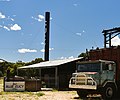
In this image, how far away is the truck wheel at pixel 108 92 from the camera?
22.1 meters

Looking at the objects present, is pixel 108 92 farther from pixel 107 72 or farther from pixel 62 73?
pixel 62 73

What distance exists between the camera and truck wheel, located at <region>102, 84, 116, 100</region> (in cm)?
2214

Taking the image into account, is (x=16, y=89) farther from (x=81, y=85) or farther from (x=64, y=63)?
(x=81, y=85)

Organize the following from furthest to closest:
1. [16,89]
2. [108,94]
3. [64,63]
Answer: [64,63] → [16,89] → [108,94]

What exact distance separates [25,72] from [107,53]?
41167 millimetres

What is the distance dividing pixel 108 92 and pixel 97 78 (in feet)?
4.45

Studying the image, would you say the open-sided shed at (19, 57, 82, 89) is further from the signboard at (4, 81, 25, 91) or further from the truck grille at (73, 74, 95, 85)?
the truck grille at (73, 74, 95, 85)

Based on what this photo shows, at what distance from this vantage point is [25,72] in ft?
209

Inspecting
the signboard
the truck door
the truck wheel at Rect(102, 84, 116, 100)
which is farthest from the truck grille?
the signboard

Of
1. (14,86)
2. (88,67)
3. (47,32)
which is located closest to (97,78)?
(88,67)

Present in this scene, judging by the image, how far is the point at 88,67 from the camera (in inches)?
906

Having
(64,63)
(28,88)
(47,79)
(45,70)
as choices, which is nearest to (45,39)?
(45,70)

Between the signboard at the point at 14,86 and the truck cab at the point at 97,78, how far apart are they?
988 centimetres

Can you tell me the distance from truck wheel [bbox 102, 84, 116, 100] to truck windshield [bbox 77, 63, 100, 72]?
56.3 inches
